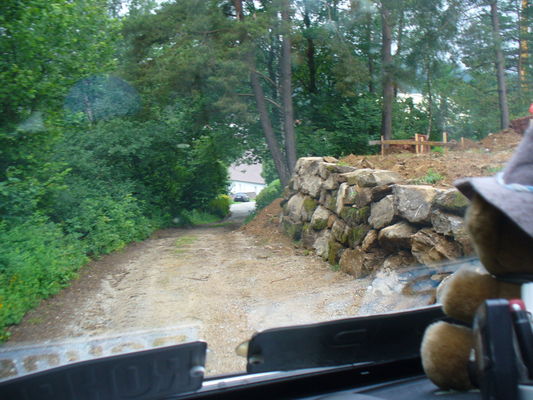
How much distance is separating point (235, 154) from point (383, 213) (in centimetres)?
1082

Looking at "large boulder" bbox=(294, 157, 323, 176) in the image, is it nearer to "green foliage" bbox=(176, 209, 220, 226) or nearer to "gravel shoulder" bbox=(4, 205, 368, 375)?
"gravel shoulder" bbox=(4, 205, 368, 375)

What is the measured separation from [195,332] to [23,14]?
5.23 m

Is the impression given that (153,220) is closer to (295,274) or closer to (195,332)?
(295,274)

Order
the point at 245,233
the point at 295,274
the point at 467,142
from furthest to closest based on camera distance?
1. the point at 245,233
2. the point at 467,142
3. the point at 295,274

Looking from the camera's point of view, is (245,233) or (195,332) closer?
(195,332)

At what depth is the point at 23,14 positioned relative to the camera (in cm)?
690

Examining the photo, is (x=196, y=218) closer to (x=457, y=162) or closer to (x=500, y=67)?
(x=500, y=67)

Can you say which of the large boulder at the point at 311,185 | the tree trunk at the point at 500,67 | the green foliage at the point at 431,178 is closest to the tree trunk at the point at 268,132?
the large boulder at the point at 311,185

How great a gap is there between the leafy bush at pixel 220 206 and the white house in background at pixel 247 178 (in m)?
0.70

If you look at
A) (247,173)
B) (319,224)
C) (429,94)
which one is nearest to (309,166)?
(319,224)

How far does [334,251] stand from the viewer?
28.0 feet

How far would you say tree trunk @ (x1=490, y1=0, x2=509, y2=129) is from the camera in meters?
7.91

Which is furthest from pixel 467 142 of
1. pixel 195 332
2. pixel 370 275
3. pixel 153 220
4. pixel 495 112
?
pixel 153 220

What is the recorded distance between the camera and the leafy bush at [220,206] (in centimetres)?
2244
